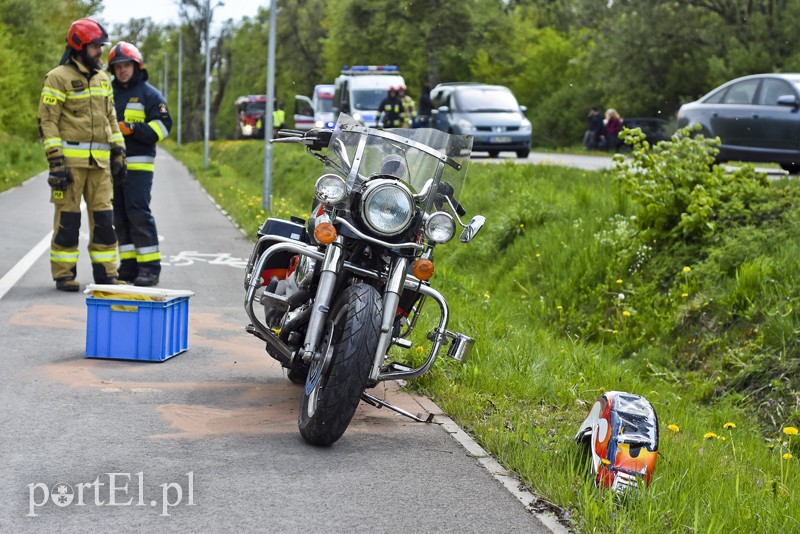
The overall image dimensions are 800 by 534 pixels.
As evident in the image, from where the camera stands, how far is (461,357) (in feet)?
20.4

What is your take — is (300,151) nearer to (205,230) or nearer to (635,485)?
(205,230)

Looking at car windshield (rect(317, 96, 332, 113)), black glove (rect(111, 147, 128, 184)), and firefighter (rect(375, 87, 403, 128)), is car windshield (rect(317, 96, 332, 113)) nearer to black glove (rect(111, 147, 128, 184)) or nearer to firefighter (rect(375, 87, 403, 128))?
firefighter (rect(375, 87, 403, 128))

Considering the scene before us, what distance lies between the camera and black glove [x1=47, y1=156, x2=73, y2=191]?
1013 centimetres

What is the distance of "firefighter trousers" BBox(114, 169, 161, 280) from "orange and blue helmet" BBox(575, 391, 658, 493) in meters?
6.51

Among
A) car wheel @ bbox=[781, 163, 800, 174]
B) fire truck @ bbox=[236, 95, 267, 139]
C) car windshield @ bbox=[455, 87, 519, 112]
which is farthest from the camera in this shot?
fire truck @ bbox=[236, 95, 267, 139]

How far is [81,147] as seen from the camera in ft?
33.9

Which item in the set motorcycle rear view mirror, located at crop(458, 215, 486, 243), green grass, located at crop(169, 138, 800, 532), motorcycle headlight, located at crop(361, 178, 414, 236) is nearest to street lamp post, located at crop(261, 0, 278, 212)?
green grass, located at crop(169, 138, 800, 532)

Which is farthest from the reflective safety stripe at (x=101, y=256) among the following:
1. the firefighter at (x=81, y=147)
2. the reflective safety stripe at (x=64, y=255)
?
the reflective safety stripe at (x=64, y=255)

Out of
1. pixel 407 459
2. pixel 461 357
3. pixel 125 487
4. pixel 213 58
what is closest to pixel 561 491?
pixel 407 459

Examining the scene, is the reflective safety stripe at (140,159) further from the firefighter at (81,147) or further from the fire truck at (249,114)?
the fire truck at (249,114)

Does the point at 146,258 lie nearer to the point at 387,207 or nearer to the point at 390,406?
the point at 390,406

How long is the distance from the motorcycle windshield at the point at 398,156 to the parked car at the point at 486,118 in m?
19.5

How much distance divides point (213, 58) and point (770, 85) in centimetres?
6606

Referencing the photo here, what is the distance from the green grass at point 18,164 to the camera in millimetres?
28245
